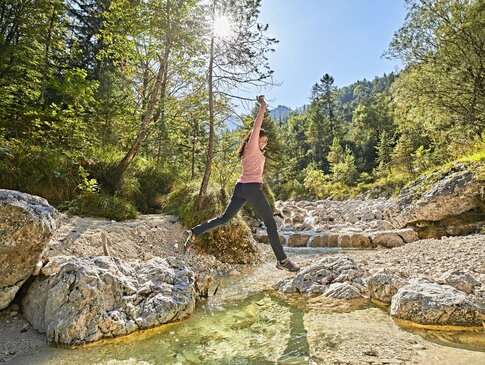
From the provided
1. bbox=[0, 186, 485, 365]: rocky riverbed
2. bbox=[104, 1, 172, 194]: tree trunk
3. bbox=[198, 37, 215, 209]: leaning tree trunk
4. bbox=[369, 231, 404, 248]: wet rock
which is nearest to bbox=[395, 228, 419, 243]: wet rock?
bbox=[369, 231, 404, 248]: wet rock

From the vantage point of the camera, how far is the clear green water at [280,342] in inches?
123

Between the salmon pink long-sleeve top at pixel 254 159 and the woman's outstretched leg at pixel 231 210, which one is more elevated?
the salmon pink long-sleeve top at pixel 254 159

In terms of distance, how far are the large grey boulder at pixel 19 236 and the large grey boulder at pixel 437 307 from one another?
5.04 metres

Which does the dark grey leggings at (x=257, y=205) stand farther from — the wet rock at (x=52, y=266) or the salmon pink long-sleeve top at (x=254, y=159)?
the wet rock at (x=52, y=266)

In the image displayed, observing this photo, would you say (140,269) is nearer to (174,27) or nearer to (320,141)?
(174,27)

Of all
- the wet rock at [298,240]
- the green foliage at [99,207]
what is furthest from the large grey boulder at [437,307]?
the wet rock at [298,240]

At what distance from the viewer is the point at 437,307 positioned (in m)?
3.94

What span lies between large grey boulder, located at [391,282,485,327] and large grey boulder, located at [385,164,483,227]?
367 inches

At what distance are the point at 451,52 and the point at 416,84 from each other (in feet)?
6.87

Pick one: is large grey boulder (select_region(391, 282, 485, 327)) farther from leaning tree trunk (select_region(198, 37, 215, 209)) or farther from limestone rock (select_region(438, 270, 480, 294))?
leaning tree trunk (select_region(198, 37, 215, 209))

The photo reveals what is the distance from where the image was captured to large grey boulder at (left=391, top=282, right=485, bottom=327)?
3.83m

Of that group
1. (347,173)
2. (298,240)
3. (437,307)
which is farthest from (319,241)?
(347,173)

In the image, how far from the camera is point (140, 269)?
512cm

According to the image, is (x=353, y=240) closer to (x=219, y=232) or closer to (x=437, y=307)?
(x=219, y=232)
